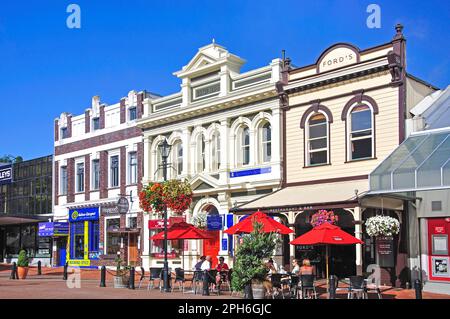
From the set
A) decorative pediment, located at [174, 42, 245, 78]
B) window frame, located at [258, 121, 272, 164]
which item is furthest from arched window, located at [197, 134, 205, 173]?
window frame, located at [258, 121, 272, 164]

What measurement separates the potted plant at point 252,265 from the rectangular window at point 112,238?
58.7 feet

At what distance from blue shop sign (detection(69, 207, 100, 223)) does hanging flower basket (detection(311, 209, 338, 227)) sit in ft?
58.9

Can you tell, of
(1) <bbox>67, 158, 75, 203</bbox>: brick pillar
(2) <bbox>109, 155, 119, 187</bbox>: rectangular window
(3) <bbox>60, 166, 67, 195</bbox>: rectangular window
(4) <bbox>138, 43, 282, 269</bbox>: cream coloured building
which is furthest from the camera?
(3) <bbox>60, 166, 67, 195</bbox>: rectangular window

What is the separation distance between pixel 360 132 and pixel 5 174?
3098 centimetres

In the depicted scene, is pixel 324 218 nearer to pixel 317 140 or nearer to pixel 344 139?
pixel 344 139

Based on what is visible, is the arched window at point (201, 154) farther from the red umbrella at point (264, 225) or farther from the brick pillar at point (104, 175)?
the red umbrella at point (264, 225)

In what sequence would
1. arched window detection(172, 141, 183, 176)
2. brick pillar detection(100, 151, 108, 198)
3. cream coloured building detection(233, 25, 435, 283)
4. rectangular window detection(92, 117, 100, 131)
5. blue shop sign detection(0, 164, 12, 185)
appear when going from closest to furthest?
cream coloured building detection(233, 25, 435, 283) < arched window detection(172, 141, 183, 176) < brick pillar detection(100, 151, 108, 198) < rectangular window detection(92, 117, 100, 131) < blue shop sign detection(0, 164, 12, 185)

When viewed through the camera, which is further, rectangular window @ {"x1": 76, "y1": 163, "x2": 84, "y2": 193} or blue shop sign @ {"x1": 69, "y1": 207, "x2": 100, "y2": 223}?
rectangular window @ {"x1": 76, "y1": 163, "x2": 84, "y2": 193}

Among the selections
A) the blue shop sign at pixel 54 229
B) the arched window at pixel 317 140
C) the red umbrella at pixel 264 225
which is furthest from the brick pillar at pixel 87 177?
the red umbrella at pixel 264 225

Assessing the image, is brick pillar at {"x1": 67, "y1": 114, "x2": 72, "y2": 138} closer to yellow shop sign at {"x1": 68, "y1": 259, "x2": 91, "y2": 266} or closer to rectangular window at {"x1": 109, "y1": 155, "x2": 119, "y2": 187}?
rectangular window at {"x1": 109, "y1": 155, "x2": 119, "y2": 187}

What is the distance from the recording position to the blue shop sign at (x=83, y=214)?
3617 cm

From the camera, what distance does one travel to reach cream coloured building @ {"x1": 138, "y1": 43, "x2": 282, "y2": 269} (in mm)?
27109
